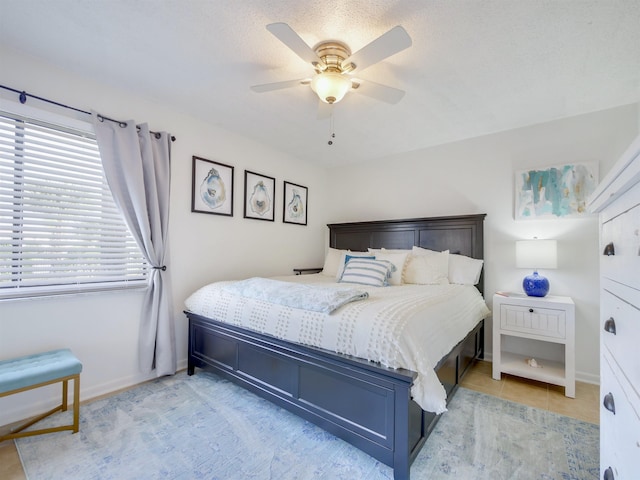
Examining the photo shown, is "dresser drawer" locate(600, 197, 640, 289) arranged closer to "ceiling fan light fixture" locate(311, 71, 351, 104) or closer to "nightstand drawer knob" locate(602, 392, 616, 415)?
"nightstand drawer knob" locate(602, 392, 616, 415)

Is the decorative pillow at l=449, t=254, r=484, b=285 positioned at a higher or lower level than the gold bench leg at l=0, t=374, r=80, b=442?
higher

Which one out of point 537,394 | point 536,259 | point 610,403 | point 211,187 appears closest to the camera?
point 610,403

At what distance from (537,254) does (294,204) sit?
282cm

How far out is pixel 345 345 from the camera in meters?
1.59

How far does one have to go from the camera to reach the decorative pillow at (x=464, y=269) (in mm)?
3025

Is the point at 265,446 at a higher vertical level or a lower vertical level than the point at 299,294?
lower

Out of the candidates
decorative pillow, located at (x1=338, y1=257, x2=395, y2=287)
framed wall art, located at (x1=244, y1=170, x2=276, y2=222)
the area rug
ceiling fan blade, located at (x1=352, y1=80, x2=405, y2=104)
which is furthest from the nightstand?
framed wall art, located at (x1=244, y1=170, x2=276, y2=222)

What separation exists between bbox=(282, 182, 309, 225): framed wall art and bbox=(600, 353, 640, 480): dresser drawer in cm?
336

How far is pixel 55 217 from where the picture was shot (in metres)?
2.09

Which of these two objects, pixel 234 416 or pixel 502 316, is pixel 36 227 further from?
pixel 502 316

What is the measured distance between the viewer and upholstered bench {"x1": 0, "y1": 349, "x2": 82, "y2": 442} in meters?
1.59

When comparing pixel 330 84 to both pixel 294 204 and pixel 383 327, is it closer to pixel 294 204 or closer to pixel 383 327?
pixel 383 327

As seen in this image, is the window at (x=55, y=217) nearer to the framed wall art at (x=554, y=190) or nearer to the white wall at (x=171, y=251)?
the white wall at (x=171, y=251)

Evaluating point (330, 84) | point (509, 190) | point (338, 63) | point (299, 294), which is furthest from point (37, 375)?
point (509, 190)
